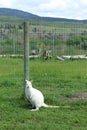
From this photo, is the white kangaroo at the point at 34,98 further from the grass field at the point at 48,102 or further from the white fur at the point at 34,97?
the grass field at the point at 48,102

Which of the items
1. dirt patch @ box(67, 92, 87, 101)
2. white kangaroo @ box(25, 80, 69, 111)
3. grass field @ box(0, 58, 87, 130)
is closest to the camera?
grass field @ box(0, 58, 87, 130)

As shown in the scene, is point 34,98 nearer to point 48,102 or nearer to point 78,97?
point 48,102

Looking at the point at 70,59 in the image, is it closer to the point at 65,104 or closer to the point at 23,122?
the point at 65,104

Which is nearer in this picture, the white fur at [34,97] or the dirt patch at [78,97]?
the white fur at [34,97]

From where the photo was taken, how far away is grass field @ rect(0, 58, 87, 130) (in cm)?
901

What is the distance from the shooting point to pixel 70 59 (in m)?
23.5

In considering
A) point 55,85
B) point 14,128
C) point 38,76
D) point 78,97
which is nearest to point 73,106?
point 78,97

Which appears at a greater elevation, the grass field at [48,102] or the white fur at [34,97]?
the white fur at [34,97]

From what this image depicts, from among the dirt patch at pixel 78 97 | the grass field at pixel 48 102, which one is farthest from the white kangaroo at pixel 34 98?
the dirt patch at pixel 78 97

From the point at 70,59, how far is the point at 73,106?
502 inches

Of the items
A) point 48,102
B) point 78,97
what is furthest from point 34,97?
point 78,97

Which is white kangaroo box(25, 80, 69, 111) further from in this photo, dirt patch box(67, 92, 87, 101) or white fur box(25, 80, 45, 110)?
dirt patch box(67, 92, 87, 101)

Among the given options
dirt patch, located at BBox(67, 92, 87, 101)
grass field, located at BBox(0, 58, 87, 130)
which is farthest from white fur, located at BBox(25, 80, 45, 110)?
dirt patch, located at BBox(67, 92, 87, 101)

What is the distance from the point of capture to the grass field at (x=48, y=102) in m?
9.01
